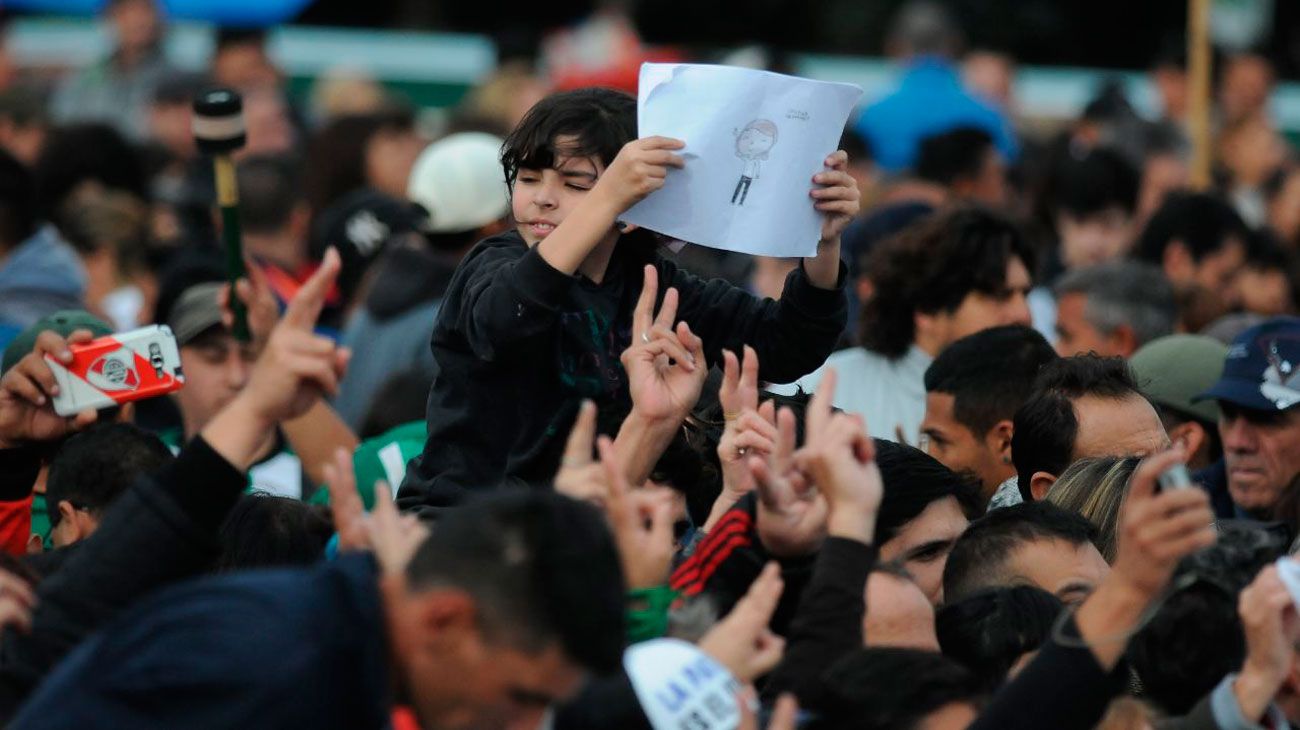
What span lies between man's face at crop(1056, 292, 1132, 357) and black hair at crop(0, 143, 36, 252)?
154 inches

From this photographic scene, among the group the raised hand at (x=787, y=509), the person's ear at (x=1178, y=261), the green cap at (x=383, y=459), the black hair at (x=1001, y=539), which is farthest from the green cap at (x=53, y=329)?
the person's ear at (x=1178, y=261)

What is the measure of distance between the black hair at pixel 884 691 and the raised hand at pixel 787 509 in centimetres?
40

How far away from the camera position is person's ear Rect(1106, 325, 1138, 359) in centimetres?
706

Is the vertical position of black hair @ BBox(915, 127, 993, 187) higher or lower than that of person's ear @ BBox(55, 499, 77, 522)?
lower

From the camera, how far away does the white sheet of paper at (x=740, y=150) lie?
4.20 m

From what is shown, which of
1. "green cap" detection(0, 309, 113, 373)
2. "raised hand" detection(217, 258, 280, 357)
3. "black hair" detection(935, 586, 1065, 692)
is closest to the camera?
"black hair" detection(935, 586, 1065, 692)

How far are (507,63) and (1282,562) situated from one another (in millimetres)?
11237

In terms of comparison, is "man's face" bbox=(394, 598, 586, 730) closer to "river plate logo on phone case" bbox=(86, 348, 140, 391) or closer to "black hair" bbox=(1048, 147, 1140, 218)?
"river plate logo on phone case" bbox=(86, 348, 140, 391)

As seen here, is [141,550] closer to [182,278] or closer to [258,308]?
[258,308]

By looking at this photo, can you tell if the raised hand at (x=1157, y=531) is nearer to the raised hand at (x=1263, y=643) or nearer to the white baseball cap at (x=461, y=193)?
the raised hand at (x=1263, y=643)

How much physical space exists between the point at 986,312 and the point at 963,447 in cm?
92

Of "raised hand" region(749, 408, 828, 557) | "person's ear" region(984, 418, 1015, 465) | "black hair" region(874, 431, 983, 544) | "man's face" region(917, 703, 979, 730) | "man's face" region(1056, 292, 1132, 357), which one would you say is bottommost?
"man's face" region(1056, 292, 1132, 357)

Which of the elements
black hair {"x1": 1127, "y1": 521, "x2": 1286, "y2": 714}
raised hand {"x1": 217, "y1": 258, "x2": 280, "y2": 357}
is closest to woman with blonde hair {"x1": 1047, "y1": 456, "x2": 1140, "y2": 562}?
black hair {"x1": 1127, "y1": 521, "x2": 1286, "y2": 714}

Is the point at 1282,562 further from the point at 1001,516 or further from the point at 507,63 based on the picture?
the point at 507,63
